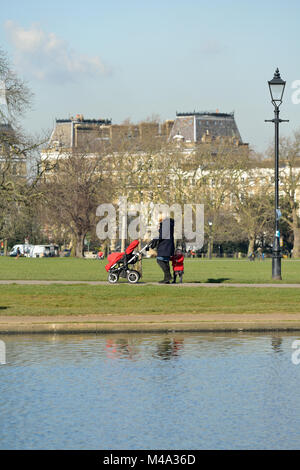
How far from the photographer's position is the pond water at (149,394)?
8.39m

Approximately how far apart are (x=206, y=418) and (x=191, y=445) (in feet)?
3.85

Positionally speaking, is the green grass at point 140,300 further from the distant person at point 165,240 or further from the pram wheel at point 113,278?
the pram wheel at point 113,278

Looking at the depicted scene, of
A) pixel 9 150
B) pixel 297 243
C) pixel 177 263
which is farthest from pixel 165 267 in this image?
pixel 297 243

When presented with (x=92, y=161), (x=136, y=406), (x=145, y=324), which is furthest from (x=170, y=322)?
(x=92, y=161)

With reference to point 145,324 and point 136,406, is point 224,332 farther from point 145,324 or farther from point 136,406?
point 136,406

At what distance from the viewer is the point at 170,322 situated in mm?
17172

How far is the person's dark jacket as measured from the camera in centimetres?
2539

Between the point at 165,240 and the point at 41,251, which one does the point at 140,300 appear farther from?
the point at 41,251

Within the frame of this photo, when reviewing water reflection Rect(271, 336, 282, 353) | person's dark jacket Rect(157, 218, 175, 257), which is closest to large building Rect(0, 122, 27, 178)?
person's dark jacket Rect(157, 218, 175, 257)

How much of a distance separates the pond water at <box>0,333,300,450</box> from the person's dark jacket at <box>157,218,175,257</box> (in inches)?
386

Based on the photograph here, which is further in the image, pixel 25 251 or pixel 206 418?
pixel 25 251

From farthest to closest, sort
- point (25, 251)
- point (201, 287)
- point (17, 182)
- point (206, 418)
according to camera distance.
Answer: point (25, 251) < point (17, 182) < point (201, 287) < point (206, 418)

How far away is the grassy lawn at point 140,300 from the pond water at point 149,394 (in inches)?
175

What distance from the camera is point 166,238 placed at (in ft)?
84.0
